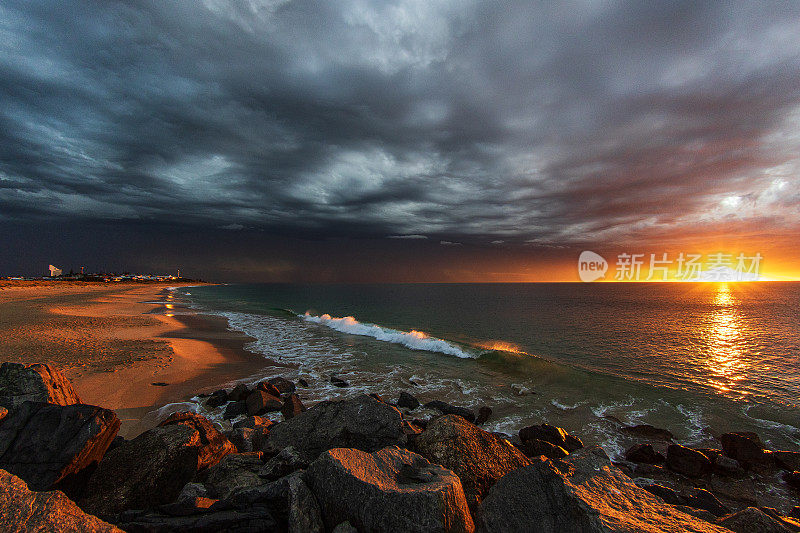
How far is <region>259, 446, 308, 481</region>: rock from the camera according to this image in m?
6.12

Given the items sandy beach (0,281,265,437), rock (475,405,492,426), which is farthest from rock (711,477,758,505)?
sandy beach (0,281,265,437)

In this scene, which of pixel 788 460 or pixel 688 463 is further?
pixel 788 460

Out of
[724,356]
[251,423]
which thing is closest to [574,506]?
[251,423]

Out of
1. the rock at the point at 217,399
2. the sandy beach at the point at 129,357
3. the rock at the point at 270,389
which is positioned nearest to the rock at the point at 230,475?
the sandy beach at the point at 129,357

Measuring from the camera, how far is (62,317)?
104 ft

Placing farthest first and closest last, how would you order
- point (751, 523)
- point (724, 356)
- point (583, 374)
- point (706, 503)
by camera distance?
point (724, 356)
point (583, 374)
point (706, 503)
point (751, 523)

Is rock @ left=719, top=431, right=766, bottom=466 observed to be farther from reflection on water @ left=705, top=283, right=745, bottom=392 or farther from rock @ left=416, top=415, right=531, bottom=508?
reflection on water @ left=705, top=283, right=745, bottom=392

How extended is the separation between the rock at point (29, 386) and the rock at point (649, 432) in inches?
741

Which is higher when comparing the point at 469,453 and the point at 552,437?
the point at 469,453

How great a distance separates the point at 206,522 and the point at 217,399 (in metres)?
11.1

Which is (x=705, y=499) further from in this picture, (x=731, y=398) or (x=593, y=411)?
(x=731, y=398)

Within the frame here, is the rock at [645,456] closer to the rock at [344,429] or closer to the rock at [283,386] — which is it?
the rock at [344,429]

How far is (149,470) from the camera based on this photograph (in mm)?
5832

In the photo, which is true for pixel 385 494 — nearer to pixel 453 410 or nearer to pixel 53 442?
pixel 53 442
